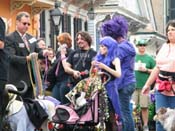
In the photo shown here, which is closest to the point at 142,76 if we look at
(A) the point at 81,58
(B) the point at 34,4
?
(A) the point at 81,58

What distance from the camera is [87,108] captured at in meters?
8.74

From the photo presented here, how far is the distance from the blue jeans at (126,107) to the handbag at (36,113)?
2544mm

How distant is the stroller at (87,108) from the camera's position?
8.71 meters

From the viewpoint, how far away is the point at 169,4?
63.1 meters

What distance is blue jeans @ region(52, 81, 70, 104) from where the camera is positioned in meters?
10.8

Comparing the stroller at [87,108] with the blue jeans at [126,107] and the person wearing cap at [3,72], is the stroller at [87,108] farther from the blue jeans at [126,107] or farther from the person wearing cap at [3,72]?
the person wearing cap at [3,72]

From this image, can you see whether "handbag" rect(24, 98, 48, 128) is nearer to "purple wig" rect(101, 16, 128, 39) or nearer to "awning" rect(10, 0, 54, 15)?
"purple wig" rect(101, 16, 128, 39)

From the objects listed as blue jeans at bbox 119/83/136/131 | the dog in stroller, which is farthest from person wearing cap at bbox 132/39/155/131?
the dog in stroller

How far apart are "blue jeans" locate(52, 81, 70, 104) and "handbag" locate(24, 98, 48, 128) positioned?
3.80 m

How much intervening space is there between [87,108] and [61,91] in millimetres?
2145

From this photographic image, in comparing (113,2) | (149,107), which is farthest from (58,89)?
(113,2)

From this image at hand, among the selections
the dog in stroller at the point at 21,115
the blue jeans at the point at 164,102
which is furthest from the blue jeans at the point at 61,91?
the dog in stroller at the point at 21,115

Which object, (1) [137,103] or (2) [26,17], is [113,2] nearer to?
(1) [137,103]

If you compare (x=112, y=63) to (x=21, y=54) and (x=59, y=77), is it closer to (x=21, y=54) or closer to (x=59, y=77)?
(x=21, y=54)
